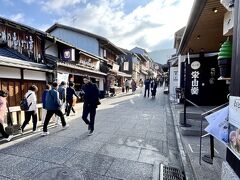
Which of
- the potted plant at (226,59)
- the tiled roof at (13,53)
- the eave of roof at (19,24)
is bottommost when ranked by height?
the potted plant at (226,59)

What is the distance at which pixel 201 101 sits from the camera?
35.8 feet

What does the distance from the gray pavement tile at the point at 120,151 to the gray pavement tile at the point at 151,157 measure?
0.14m

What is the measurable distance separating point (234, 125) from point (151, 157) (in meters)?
2.79

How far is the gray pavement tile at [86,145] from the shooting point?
5133mm

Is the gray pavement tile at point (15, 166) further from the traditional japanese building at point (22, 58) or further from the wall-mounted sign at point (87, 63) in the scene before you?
the wall-mounted sign at point (87, 63)

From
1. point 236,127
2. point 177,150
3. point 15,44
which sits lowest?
point 177,150

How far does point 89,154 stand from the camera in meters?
4.80

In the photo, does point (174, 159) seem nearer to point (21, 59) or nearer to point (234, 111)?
point (234, 111)

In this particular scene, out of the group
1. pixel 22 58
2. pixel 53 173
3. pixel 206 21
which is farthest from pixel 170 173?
pixel 22 58

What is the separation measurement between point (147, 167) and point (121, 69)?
27.1 meters

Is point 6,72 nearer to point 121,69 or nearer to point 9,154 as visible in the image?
point 9,154

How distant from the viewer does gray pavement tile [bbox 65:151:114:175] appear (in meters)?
4.06

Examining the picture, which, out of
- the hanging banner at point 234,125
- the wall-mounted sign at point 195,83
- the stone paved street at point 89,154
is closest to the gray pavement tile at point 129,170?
the stone paved street at point 89,154

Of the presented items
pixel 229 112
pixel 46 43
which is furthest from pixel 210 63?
pixel 46 43
